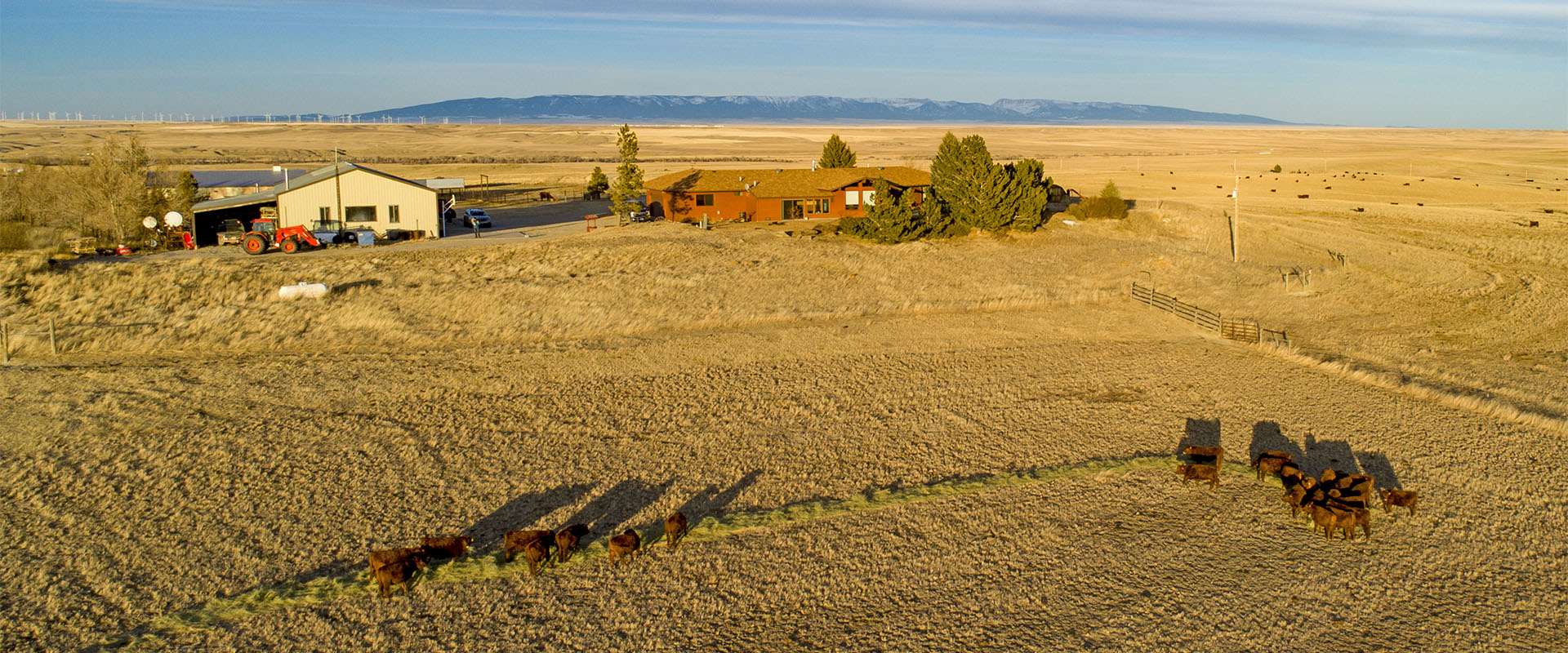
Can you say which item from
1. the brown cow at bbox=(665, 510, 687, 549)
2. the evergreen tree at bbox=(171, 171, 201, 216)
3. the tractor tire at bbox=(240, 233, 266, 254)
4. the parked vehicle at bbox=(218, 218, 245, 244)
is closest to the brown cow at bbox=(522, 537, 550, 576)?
the brown cow at bbox=(665, 510, 687, 549)

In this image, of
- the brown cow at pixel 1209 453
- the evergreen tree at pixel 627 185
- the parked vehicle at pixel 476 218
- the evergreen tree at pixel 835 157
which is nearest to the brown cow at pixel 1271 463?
the brown cow at pixel 1209 453

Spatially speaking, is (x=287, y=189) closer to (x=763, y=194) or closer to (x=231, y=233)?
(x=231, y=233)

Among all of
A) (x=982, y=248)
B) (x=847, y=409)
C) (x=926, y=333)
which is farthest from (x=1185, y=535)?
(x=982, y=248)

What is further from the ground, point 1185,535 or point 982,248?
point 982,248

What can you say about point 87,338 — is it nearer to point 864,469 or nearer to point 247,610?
point 247,610

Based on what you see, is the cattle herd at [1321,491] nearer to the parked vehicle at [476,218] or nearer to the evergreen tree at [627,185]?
the evergreen tree at [627,185]
